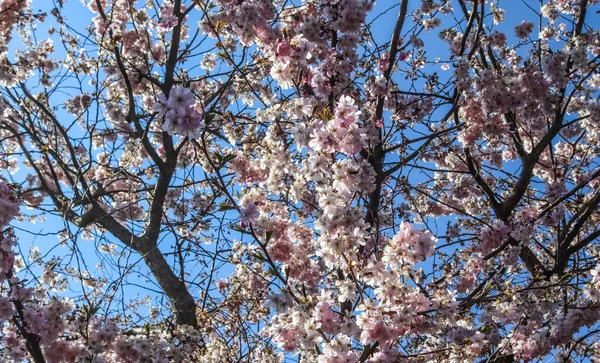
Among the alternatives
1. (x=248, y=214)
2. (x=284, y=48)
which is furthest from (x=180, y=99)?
(x=284, y=48)

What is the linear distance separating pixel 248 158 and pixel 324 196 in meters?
1.55

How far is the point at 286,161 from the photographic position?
3719 mm

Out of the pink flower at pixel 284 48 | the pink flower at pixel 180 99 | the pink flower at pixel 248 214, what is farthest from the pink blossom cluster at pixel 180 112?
the pink flower at pixel 284 48

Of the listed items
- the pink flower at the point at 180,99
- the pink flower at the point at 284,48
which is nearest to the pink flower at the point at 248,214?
the pink flower at the point at 180,99

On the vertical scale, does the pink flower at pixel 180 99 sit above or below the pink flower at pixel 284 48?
below

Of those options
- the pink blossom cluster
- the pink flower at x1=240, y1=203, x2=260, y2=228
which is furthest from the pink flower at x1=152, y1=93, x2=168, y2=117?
the pink flower at x1=240, y1=203, x2=260, y2=228

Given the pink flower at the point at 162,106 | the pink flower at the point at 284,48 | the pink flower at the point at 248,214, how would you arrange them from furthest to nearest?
1. the pink flower at the point at 284,48
2. the pink flower at the point at 248,214
3. the pink flower at the point at 162,106

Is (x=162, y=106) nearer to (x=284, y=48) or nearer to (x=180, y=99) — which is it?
(x=180, y=99)

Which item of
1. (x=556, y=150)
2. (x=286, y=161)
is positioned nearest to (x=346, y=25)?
(x=286, y=161)

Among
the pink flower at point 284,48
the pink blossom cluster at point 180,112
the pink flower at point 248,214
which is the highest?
the pink flower at point 284,48

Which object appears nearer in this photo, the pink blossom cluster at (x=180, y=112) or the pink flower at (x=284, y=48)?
the pink blossom cluster at (x=180, y=112)

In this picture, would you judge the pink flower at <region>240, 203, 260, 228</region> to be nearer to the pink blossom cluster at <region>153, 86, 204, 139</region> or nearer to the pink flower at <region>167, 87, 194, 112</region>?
the pink blossom cluster at <region>153, 86, 204, 139</region>

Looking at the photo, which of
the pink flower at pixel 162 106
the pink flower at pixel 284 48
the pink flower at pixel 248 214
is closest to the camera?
the pink flower at pixel 162 106

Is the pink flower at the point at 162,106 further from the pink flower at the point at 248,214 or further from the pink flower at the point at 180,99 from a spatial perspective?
the pink flower at the point at 248,214
